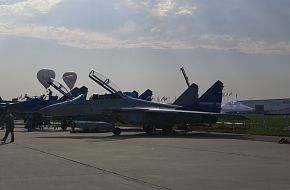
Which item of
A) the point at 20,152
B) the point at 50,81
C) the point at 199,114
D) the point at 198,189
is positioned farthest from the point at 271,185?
Result: the point at 50,81

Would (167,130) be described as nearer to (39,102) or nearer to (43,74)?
(39,102)

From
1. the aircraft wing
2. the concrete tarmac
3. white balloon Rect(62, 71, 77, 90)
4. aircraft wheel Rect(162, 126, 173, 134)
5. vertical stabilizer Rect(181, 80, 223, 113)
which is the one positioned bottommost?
the concrete tarmac

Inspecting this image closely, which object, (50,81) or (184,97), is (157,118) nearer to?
(184,97)

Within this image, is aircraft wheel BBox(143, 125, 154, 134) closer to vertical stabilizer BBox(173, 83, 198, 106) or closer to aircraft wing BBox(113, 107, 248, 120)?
aircraft wing BBox(113, 107, 248, 120)

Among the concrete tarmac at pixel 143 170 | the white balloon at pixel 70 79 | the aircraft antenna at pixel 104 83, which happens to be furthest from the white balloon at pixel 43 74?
the concrete tarmac at pixel 143 170

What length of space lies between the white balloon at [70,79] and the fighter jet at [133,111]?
4017 centimetres

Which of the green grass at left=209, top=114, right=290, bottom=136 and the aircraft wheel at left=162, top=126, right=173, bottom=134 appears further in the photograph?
the aircraft wheel at left=162, top=126, right=173, bottom=134

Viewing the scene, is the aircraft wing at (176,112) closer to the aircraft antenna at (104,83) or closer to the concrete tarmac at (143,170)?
the aircraft antenna at (104,83)

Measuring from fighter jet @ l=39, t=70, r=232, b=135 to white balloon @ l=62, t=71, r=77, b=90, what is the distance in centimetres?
4017

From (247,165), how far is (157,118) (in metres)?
16.9

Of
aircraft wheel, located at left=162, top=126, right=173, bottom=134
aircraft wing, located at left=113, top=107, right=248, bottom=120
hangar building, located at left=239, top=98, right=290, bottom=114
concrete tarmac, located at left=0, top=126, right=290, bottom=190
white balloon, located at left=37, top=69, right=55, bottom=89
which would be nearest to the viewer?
concrete tarmac, located at left=0, top=126, right=290, bottom=190

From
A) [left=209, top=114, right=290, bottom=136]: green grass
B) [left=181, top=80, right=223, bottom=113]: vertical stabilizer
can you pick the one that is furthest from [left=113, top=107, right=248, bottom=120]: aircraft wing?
[left=209, top=114, right=290, bottom=136]: green grass

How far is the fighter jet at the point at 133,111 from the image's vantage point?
88.2 feet

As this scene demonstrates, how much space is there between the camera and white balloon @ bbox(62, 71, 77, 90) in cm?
6875
